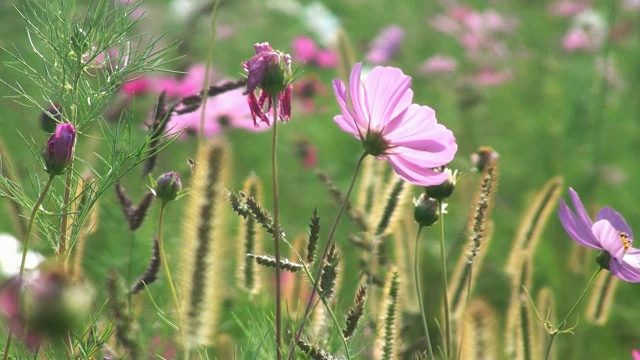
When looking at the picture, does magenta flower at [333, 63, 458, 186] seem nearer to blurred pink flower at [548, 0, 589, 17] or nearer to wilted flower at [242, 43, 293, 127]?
wilted flower at [242, 43, 293, 127]

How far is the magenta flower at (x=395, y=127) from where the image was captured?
714mm

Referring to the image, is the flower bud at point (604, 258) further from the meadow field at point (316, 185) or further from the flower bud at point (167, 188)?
the flower bud at point (167, 188)

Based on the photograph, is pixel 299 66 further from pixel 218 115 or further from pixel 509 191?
pixel 509 191

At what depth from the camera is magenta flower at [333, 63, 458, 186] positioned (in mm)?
714

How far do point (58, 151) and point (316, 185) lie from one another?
164 cm

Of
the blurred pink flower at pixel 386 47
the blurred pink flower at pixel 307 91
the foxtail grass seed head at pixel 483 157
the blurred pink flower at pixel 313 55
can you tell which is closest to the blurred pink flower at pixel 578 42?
the blurred pink flower at pixel 386 47

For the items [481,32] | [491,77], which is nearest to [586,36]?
[491,77]

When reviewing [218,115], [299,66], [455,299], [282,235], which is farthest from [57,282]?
[218,115]

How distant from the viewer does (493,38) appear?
137 inches

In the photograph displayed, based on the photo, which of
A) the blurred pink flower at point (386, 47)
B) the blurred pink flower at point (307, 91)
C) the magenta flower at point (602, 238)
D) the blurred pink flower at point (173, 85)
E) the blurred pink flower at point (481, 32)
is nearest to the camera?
the magenta flower at point (602, 238)

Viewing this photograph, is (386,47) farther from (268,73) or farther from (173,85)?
(268,73)

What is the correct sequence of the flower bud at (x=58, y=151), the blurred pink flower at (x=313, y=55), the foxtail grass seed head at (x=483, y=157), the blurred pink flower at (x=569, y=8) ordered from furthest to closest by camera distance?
the blurred pink flower at (x=569, y=8), the blurred pink flower at (x=313, y=55), the foxtail grass seed head at (x=483, y=157), the flower bud at (x=58, y=151)

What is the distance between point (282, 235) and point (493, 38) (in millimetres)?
2960

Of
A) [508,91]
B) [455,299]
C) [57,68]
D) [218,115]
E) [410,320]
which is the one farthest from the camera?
[508,91]
